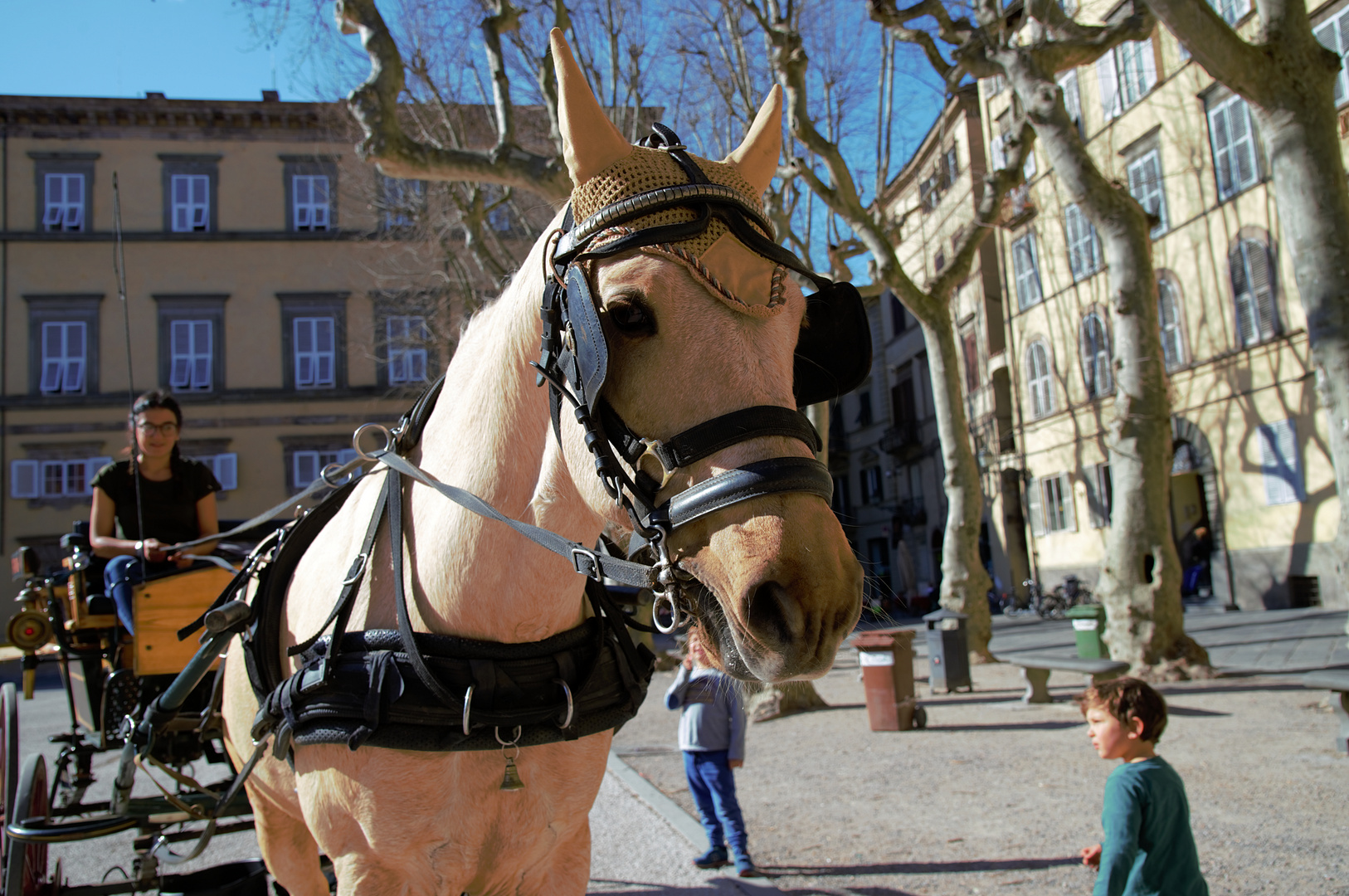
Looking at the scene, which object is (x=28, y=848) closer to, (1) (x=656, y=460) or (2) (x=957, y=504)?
(1) (x=656, y=460)

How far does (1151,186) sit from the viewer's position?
71.6 feet

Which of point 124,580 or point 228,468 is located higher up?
point 228,468

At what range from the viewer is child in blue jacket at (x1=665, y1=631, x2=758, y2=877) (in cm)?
546

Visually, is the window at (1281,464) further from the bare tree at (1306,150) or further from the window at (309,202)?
the window at (309,202)

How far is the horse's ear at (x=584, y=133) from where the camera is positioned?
1832 millimetres

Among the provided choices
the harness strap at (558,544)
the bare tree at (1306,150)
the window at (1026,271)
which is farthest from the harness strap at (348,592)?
the window at (1026,271)

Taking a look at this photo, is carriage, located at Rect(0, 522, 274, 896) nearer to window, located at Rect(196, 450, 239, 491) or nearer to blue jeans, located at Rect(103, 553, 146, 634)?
blue jeans, located at Rect(103, 553, 146, 634)

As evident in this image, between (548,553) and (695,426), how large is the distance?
614mm

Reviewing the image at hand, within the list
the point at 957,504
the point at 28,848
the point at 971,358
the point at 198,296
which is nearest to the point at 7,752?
the point at 28,848

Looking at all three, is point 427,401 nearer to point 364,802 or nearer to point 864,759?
point 364,802

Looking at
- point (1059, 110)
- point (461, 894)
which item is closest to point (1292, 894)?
point (461, 894)

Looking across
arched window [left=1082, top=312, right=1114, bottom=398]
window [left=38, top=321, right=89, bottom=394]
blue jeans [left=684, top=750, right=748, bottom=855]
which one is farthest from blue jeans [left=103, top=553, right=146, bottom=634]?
window [left=38, top=321, right=89, bottom=394]

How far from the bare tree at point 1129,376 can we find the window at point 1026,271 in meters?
16.3

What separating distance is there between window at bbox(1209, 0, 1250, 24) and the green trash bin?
42.6 feet
